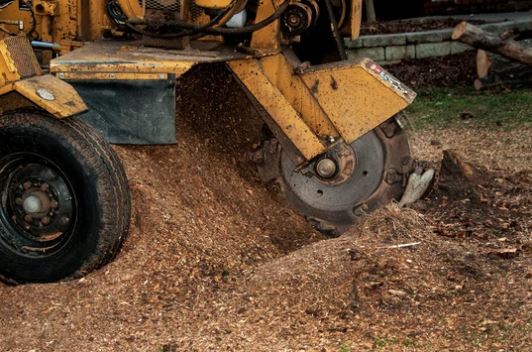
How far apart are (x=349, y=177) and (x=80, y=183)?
2.02m

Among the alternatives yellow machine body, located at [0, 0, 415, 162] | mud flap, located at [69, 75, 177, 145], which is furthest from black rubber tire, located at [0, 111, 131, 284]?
yellow machine body, located at [0, 0, 415, 162]

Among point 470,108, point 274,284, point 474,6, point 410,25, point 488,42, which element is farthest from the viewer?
point 474,6

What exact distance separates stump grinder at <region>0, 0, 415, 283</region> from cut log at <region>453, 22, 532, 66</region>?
4092 mm

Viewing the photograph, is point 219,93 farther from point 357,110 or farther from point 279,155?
point 357,110

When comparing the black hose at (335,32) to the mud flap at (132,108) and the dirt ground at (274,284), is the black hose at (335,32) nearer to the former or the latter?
the dirt ground at (274,284)

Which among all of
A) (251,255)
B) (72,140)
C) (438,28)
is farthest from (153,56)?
(438,28)

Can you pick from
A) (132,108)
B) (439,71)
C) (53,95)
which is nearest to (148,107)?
(132,108)

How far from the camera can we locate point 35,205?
210 inches

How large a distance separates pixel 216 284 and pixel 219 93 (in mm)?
1944

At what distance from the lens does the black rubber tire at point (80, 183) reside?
5.11 metres

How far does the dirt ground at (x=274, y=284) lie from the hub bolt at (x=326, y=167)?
42 cm

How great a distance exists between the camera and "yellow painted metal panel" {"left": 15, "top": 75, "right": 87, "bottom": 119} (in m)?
5.17

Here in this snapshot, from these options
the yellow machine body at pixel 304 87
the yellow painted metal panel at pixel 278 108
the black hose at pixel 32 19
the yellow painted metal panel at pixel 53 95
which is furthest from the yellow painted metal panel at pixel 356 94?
the black hose at pixel 32 19

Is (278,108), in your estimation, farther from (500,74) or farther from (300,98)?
(500,74)
